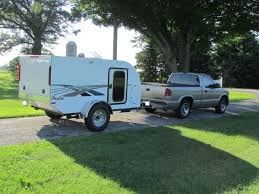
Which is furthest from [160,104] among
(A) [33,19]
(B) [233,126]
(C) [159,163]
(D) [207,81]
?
(A) [33,19]

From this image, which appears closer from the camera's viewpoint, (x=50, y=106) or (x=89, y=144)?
(x=89, y=144)

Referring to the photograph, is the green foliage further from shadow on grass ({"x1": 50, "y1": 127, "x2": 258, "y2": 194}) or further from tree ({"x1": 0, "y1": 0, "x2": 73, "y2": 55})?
shadow on grass ({"x1": 50, "y1": 127, "x2": 258, "y2": 194})

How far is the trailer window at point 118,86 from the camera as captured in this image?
13.1m

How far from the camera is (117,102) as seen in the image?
13.3 meters

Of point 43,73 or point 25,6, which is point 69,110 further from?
point 25,6

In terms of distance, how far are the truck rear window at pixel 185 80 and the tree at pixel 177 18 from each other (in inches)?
254

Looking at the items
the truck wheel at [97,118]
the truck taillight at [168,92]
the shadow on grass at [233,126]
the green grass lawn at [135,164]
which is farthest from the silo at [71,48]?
the shadow on grass at [233,126]

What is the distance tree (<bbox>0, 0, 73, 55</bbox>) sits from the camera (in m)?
47.8

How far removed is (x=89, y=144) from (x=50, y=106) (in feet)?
6.35

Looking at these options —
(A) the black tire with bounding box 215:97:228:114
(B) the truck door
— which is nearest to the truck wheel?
(B) the truck door

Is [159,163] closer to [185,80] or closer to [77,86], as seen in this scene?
[77,86]

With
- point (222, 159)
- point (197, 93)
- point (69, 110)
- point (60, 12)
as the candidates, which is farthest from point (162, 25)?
point (60, 12)

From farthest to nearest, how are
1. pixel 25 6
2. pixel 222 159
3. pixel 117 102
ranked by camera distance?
pixel 25 6 < pixel 117 102 < pixel 222 159

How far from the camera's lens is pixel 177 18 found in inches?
986
